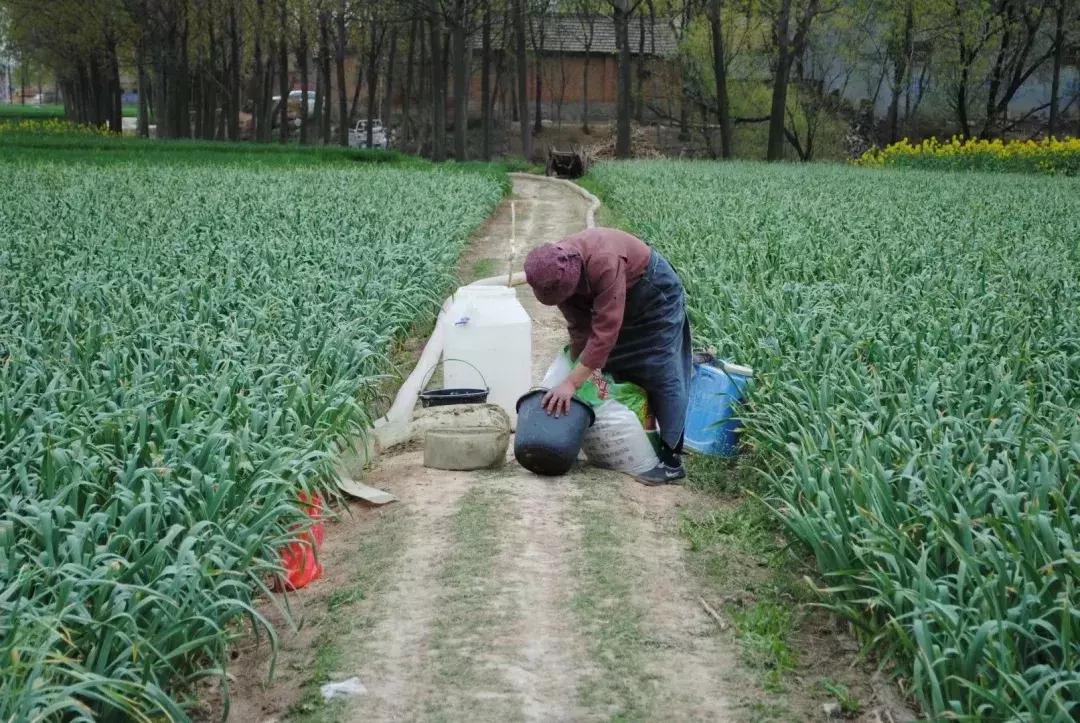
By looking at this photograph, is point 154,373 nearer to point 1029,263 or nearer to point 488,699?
point 488,699

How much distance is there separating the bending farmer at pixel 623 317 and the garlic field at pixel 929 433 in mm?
424

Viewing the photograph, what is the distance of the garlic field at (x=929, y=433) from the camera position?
11.1 ft

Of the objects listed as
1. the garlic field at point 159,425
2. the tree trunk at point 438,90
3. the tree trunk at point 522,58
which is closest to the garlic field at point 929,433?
the garlic field at point 159,425

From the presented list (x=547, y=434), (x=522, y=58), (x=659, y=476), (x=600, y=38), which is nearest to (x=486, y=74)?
(x=522, y=58)

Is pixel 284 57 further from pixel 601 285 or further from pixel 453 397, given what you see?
pixel 601 285

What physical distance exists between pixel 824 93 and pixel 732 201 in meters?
29.6

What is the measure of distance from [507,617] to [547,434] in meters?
1.58

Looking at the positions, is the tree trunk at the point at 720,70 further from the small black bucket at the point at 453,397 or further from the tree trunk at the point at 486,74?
the small black bucket at the point at 453,397

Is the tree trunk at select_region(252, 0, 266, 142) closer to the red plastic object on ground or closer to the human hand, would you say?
the human hand

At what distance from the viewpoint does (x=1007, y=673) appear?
3.18 m

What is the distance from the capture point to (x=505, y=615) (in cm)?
435

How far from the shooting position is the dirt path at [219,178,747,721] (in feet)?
12.5

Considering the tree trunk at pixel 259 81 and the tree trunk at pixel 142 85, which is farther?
the tree trunk at pixel 142 85

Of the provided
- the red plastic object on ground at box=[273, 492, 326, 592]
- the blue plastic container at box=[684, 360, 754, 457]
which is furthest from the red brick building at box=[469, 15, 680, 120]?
the red plastic object on ground at box=[273, 492, 326, 592]
